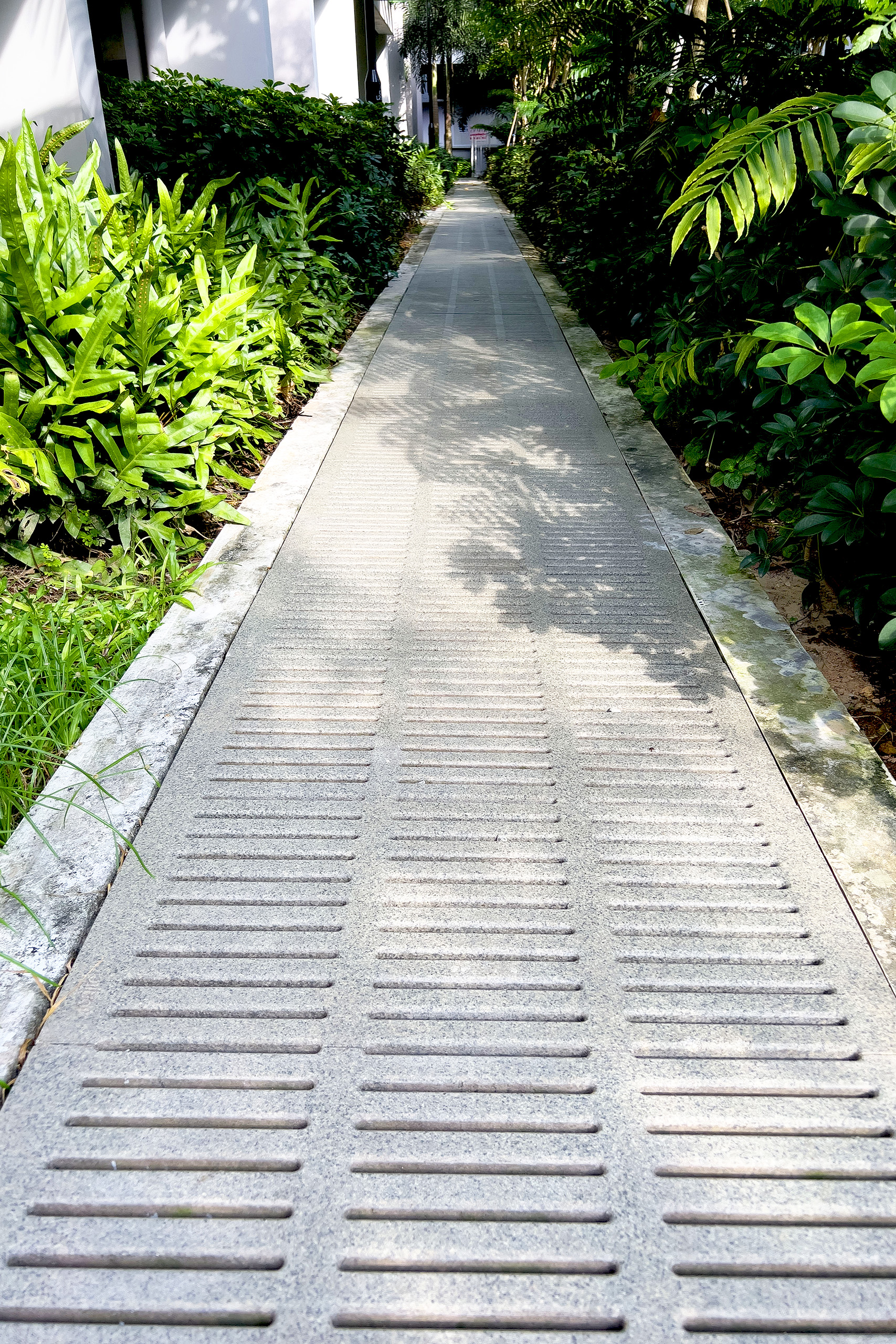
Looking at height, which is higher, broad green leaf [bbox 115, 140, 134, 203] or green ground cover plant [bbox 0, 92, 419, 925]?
broad green leaf [bbox 115, 140, 134, 203]

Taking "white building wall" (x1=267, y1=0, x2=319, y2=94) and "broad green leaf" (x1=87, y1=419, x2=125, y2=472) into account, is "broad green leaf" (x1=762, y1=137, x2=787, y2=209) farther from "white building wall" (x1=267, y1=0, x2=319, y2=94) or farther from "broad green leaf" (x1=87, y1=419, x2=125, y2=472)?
"white building wall" (x1=267, y1=0, x2=319, y2=94)

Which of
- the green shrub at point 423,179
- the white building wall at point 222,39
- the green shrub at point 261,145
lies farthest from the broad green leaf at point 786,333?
the green shrub at point 423,179

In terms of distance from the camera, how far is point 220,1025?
1.65 metres

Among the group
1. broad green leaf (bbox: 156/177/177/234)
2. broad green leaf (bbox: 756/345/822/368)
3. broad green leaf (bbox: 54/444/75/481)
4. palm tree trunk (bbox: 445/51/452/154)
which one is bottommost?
broad green leaf (bbox: 54/444/75/481)

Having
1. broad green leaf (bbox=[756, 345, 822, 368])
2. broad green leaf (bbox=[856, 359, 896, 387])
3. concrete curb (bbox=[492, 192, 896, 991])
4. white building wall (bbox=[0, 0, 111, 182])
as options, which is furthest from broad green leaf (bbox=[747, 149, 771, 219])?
white building wall (bbox=[0, 0, 111, 182])

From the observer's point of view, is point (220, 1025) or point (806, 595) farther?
point (806, 595)

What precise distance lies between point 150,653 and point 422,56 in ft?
123

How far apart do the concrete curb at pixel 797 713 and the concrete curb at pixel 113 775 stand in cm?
164

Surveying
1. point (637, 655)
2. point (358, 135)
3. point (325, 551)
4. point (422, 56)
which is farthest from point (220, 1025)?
point (422, 56)

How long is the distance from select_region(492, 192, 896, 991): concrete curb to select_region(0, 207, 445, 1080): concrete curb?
5.37 ft

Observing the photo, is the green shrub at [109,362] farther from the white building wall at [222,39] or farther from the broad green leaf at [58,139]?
the white building wall at [222,39]

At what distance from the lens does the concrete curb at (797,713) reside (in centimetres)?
200

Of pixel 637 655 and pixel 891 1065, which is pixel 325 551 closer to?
pixel 637 655

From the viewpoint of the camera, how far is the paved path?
1.28 metres
